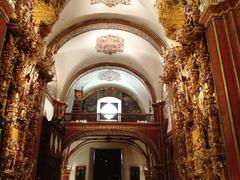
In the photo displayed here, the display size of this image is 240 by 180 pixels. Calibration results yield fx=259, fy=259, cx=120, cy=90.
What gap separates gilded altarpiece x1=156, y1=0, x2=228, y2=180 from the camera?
5.93 m

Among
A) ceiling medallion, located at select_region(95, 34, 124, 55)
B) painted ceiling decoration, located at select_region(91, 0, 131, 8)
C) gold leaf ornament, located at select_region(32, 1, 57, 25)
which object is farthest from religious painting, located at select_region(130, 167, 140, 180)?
gold leaf ornament, located at select_region(32, 1, 57, 25)

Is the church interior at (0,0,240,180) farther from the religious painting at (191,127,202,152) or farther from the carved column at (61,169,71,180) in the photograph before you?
the carved column at (61,169,71,180)

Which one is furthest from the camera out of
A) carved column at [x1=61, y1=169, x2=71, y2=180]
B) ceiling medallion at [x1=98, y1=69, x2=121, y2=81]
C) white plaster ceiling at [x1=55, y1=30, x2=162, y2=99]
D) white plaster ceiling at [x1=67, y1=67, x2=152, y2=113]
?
ceiling medallion at [x1=98, y1=69, x2=121, y2=81]

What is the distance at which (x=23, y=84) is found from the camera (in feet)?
24.8

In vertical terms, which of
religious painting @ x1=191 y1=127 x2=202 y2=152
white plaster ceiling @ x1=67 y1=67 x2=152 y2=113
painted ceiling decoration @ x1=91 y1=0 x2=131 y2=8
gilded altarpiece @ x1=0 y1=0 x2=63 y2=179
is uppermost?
painted ceiling decoration @ x1=91 y1=0 x2=131 y2=8

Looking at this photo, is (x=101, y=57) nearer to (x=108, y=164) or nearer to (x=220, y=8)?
(x=108, y=164)

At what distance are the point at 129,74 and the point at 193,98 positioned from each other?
9459 mm

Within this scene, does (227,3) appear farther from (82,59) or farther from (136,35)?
(82,59)

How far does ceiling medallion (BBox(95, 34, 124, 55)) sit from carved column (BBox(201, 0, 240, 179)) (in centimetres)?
799

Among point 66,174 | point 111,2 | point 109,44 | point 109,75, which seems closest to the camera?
point 111,2

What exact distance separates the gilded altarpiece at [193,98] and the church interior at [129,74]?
26 millimetres

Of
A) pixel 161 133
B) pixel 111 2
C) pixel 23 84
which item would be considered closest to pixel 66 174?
pixel 161 133

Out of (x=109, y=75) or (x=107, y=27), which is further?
(x=109, y=75)

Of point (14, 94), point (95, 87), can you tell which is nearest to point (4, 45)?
point (14, 94)
